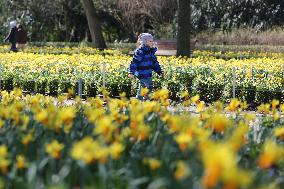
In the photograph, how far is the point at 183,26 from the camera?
18500 mm

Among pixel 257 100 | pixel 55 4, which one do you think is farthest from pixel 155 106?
pixel 55 4

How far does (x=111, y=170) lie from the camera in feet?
11.7

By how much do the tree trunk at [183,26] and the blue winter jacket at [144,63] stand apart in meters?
8.20

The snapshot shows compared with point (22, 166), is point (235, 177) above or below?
above

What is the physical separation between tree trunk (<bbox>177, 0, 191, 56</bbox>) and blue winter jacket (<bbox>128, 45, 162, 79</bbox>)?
8204mm

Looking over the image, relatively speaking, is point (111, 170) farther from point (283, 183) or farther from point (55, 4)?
point (55, 4)

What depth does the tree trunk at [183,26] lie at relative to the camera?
1836 centimetres

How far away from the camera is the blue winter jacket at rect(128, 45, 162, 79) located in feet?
33.6

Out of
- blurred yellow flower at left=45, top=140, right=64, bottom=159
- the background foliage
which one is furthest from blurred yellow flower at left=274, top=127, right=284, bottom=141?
the background foliage

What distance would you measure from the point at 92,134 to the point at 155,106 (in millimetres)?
901

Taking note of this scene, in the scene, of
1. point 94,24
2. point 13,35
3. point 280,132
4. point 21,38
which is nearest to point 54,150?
point 280,132

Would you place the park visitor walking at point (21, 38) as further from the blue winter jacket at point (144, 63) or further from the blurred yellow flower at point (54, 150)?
the blurred yellow flower at point (54, 150)

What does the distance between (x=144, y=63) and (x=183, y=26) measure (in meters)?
8.40

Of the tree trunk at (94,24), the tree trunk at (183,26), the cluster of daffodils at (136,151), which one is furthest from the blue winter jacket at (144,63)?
the tree trunk at (94,24)
